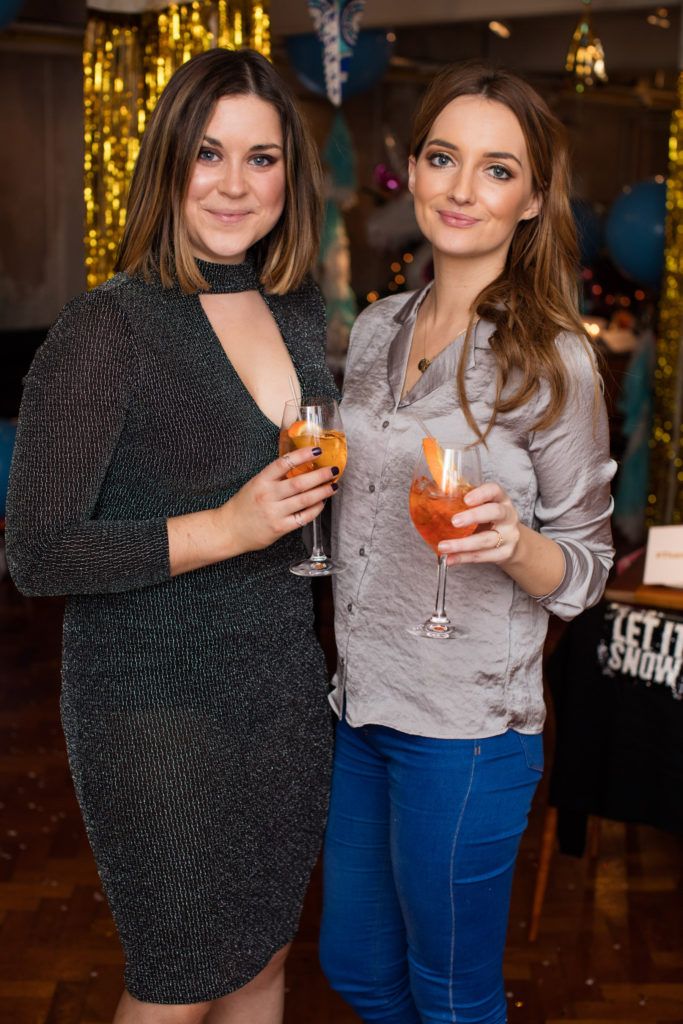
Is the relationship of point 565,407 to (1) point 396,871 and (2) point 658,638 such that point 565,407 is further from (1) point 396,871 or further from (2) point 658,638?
(2) point 658,638

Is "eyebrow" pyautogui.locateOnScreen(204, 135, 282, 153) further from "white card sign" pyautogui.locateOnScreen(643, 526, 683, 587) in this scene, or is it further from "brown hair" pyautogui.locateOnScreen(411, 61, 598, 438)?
"white card sign" pyautogui.locateOnScreen(643, 526, 683, 587)

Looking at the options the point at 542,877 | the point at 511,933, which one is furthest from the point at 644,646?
the point at 511,933

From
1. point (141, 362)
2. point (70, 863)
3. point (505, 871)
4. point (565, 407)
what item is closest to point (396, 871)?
point (505, 871)

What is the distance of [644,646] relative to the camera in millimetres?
2623

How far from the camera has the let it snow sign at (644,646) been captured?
2.58 meters

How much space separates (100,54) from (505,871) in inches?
112

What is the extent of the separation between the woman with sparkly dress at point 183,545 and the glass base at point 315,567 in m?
0.07

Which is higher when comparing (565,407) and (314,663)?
(565,407)

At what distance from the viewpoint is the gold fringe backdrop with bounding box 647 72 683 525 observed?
4562 millimetres

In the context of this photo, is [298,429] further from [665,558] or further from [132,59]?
[132,59]

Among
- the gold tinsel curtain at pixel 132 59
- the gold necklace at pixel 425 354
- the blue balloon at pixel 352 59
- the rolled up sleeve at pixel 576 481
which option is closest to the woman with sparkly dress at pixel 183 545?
the gold necklace at pixel 425 354

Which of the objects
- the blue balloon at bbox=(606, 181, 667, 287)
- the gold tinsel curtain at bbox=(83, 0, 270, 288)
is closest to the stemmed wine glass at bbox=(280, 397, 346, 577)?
the gold tinsel curtain at bbox=(83, 0, 270, 288)

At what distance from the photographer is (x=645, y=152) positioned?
13.1 meters

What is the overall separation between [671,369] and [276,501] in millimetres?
3616
